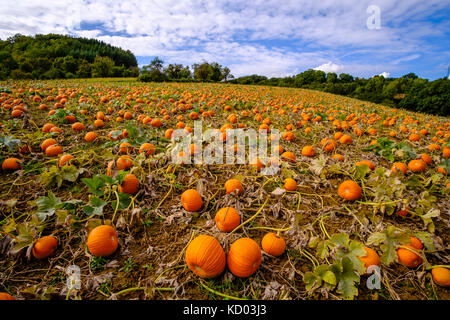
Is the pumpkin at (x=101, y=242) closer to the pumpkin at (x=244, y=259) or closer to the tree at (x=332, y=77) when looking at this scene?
the pumpkin at (x=244, y=259)

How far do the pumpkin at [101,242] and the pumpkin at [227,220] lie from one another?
1.08 m

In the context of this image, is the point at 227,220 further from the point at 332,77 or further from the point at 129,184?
the point at 332,77

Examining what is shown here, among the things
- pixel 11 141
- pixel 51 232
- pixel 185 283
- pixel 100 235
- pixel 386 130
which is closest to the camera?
pixel 185 283

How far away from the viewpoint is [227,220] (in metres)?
2.09

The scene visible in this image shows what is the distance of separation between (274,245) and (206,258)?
2.32 feet

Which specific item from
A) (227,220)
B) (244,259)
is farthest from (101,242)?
(244,259)

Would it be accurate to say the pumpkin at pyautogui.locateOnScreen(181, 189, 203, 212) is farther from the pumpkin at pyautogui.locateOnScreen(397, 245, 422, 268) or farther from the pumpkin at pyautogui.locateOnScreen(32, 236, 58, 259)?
the pumpkin at pyautogui.locateOnScreen(397, 245, 422, 268)

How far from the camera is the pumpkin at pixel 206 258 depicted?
166cm

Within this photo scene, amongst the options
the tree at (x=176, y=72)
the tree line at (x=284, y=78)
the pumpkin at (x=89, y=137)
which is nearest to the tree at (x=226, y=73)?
the tree line at (x=284, y=78)

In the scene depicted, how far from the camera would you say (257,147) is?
13.7ft

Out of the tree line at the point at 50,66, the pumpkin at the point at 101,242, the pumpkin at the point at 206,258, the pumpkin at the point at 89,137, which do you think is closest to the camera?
the pumpkin at the point at 206,258

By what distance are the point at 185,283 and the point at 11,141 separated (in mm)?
3848
